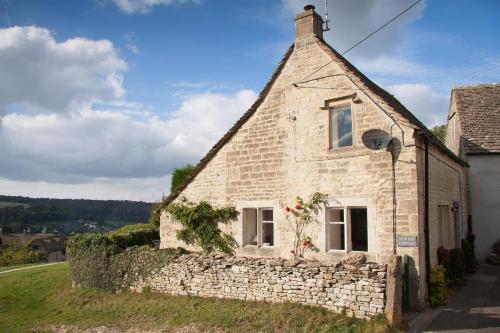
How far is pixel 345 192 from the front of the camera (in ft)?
39.4

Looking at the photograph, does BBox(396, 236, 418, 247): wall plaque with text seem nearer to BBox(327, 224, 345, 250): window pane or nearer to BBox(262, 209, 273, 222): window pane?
BBox(327, 224, 345, 250): window pane

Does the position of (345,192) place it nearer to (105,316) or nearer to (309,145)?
(309,145)

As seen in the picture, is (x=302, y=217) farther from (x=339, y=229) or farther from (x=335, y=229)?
(x=339, y=229)

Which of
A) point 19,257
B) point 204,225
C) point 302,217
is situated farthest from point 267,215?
point 19,257

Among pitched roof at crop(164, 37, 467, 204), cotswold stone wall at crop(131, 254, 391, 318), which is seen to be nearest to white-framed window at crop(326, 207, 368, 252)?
cotswold stone wall at crop(131, 254, 391, 318)

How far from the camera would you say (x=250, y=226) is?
572 inches

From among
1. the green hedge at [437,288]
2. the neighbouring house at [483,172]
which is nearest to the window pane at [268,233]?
the green hedge at [437,288]

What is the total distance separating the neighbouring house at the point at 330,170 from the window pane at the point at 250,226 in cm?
4

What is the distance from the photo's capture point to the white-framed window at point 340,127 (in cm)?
1239

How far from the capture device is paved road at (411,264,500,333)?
9.31 m

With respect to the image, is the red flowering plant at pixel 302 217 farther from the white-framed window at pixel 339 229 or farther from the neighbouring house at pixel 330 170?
the white-framed window at pixel 339 229

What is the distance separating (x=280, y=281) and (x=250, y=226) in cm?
339

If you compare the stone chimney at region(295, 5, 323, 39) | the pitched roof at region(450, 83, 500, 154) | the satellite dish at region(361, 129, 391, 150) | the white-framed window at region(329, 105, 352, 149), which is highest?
the stone chimney at region(295, 5, 323, 39)

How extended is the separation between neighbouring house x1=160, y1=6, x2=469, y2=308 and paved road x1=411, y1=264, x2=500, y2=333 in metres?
0.87
